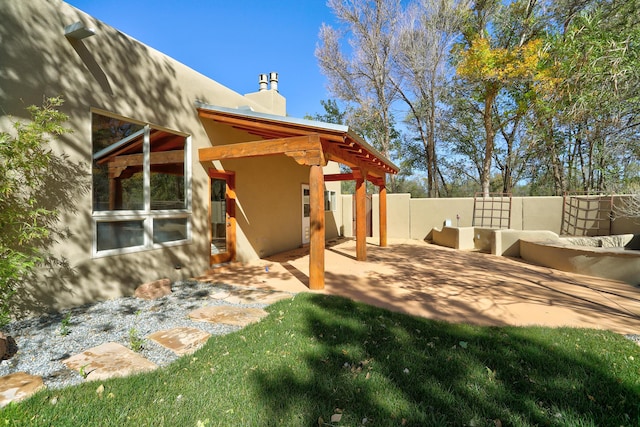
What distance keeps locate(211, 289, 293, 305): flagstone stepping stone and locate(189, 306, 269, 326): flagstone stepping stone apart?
331mm

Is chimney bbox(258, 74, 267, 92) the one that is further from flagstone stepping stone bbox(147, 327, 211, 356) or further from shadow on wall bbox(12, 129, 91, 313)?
flagstone stepping stone bbox(147, 327, 211, 356)

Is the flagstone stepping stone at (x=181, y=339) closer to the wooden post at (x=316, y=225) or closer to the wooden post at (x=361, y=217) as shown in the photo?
the wooden post at (x=316, y=225)

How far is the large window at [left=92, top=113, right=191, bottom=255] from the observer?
4.29 metres

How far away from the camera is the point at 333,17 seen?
603 inches

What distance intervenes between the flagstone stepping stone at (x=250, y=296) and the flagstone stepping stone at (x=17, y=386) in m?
2.27

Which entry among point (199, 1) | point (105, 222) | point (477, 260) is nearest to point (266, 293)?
point (105, 222)

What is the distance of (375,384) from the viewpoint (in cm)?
228

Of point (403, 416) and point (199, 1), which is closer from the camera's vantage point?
point (403, 416)

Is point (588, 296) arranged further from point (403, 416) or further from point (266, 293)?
point (266, 293)

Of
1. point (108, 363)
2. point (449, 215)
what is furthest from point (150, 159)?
point (449, 215)

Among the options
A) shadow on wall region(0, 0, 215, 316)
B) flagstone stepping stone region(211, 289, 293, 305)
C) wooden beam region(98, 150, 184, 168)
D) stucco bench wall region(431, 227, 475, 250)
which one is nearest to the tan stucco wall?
shadow on wall region(0, 0, 215, 316)

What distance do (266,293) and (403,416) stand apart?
10.6 feet

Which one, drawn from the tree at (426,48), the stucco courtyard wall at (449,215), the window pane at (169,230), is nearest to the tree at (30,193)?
the window pane at (169,230)

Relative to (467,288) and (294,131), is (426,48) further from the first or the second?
(467,288)
